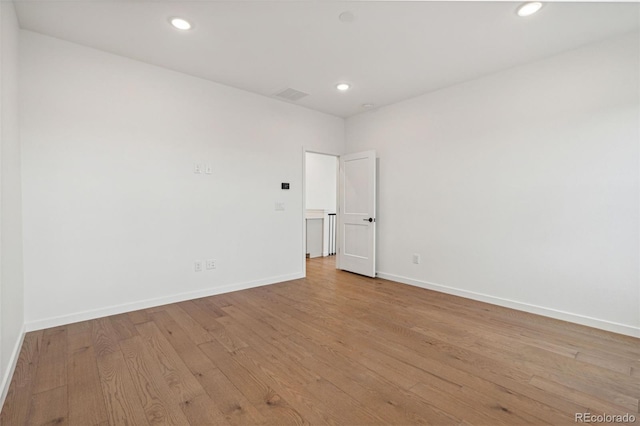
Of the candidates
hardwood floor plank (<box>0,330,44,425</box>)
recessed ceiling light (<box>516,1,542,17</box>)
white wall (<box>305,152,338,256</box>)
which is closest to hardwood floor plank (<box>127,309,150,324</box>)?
hardwood floor plank (<box>0,330,44,425</box>)

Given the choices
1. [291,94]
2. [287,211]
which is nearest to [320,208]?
[287,211]

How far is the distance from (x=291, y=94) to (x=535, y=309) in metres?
4.01

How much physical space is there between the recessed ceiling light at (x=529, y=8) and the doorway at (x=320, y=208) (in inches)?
171

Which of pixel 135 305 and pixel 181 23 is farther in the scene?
pixel 135 305

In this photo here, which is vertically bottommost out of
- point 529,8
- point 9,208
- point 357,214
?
point 357,214

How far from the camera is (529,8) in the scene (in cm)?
231

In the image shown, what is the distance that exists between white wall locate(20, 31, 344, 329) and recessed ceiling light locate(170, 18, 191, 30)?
98 cm

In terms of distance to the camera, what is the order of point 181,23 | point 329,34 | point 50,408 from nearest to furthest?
point 50,408 → point 181,23 → point 329,34

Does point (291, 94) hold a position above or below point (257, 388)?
above

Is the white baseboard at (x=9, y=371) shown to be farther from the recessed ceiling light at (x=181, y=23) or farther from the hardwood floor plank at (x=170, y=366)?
the recessed ceiling light at (x=181, y=23)

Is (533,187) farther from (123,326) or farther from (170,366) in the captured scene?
(123,326)

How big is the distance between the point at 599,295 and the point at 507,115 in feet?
6.83

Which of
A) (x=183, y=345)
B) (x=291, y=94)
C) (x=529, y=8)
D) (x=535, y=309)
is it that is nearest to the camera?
(x=529, y=8)

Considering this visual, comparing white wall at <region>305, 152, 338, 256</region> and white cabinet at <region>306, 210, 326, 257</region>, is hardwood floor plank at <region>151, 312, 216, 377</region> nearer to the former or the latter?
white cabinet at <region>306, 210, 326, 257</region>
